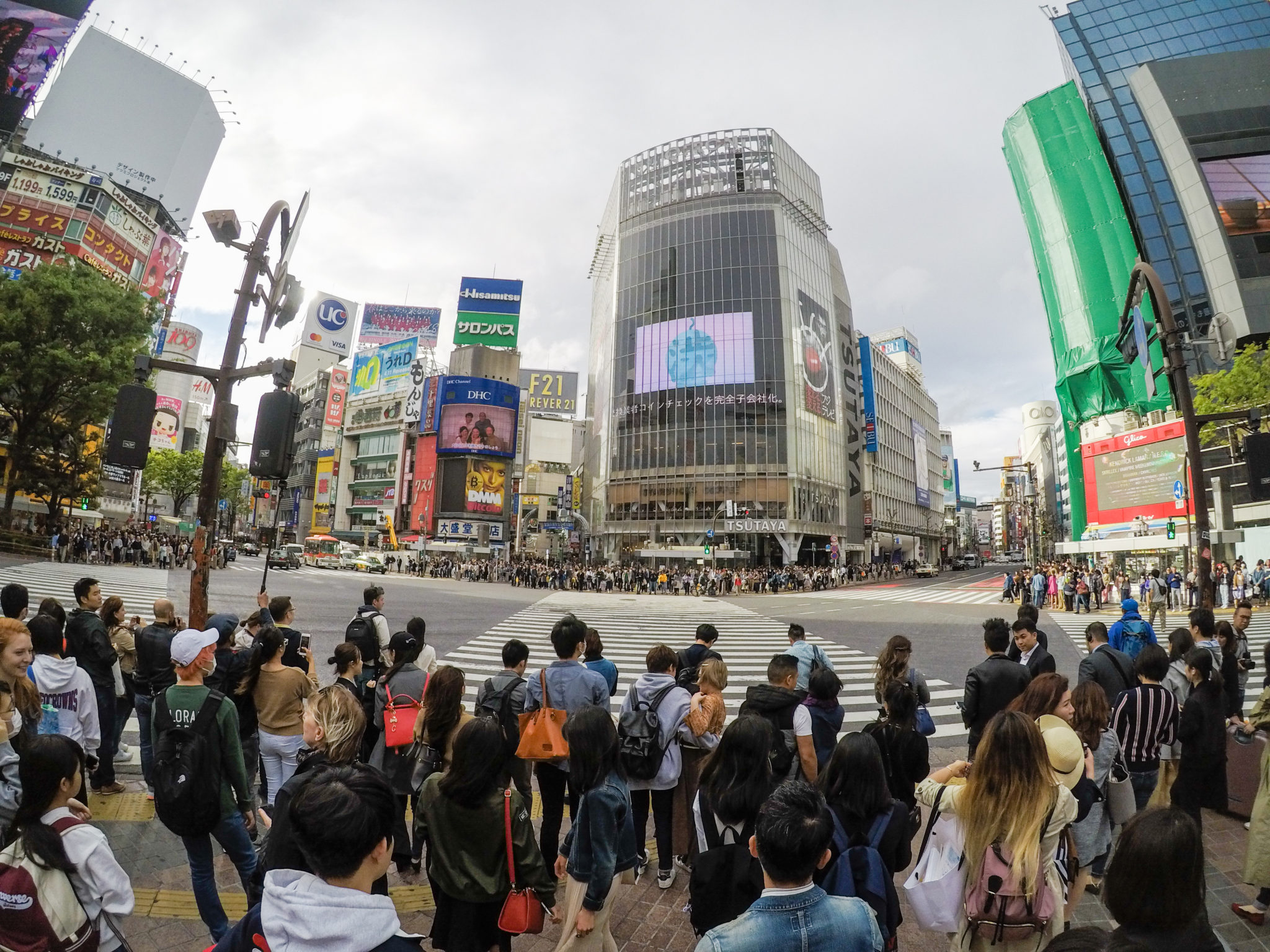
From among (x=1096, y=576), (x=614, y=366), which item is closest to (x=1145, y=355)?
(x=1096, y=576)

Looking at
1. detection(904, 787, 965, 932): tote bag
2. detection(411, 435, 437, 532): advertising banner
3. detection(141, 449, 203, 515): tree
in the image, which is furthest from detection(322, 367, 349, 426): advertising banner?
detection(904, 787, 965, 932): tote bag

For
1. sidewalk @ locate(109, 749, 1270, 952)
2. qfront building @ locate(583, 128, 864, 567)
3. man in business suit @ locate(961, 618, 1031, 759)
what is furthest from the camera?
qfront building @ locate(583, 128, 864, 567)

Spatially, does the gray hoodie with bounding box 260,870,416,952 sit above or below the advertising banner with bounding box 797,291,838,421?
below

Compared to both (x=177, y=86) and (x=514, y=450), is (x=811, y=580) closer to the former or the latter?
(x=514, y=450)

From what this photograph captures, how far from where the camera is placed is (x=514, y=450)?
74188 millimetres

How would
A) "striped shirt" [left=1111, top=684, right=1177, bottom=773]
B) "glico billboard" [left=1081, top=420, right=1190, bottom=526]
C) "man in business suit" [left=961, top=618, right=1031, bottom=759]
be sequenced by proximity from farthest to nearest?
"glico billboard" [left=1081, top=420, right=1190, bottom=526], "man in business suit" [left=961, top=618, right=1031, bottom=759], "striped shirt" [left=1111, top=684, right=1177, bottom=773]

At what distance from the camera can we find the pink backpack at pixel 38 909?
88.0 inches

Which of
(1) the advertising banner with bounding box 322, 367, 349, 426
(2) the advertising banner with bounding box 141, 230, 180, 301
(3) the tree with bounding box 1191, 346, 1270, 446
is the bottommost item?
(3) the tree with bounding box 1191, 346, 1270, 446

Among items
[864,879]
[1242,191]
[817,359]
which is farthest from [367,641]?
[817,359]

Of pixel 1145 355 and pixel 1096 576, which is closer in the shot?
pixel 1145 355

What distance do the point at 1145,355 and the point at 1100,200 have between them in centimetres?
4583

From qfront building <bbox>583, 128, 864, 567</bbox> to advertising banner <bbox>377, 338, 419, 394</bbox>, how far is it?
28284 mm

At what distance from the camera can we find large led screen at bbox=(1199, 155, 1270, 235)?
126ft

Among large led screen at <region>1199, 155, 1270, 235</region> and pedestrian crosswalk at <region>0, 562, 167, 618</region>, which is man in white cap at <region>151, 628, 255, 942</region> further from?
large led screen at <region>1199, 155, 1270, 235</region>
